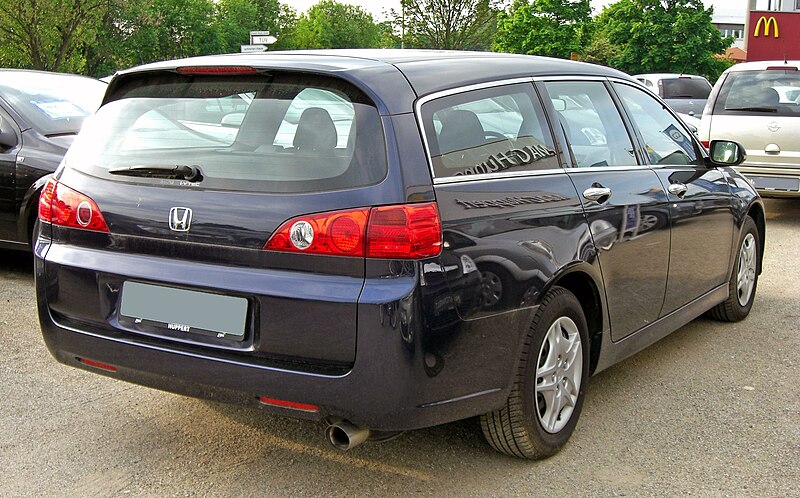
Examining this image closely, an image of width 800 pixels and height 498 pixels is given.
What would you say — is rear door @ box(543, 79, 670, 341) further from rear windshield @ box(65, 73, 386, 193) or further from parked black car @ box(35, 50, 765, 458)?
rear windshield @ box(65, 73, 386, 193)

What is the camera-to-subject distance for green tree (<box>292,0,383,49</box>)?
347ft

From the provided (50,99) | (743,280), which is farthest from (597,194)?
(50,99)

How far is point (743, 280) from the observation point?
6.06 m

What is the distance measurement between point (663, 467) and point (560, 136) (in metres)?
1.47

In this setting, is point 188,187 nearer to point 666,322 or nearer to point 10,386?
point 10,386

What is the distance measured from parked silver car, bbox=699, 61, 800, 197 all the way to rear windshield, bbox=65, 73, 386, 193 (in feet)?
25.6

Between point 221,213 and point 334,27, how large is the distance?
10924 cm

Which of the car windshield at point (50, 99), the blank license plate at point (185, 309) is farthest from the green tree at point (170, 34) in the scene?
the blank license plate at point (185, 309)

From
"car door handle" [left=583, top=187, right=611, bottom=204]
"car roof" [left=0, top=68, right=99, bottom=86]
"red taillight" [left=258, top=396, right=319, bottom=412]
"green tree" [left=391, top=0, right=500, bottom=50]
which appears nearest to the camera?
"red taillight" [left=258, top=396, right=319, bottom=412]

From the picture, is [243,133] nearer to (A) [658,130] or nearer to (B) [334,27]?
(A) [658,130]

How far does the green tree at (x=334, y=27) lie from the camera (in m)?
106

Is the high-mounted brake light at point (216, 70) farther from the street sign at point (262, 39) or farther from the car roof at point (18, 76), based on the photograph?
the street sign at point (262, 39)

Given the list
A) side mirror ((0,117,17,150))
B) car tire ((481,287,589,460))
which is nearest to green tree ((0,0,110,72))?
side mirror ((0,117,17,150))

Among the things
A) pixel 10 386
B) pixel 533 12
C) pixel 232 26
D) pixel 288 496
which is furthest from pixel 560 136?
pixel 232 26
